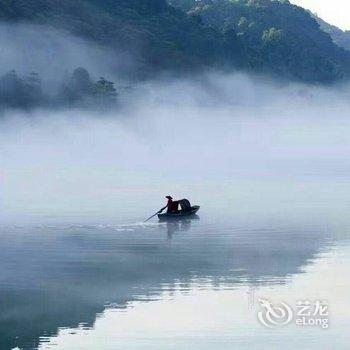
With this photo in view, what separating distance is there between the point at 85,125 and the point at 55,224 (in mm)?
110424

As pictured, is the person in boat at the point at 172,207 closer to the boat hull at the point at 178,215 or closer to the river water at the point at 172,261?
the boat hull at the point at 178,215

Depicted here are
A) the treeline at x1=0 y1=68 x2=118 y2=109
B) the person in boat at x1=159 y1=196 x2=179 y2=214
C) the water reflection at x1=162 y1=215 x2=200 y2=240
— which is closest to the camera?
the water reflection at x1=162 y1=215 x2=200 y2=240

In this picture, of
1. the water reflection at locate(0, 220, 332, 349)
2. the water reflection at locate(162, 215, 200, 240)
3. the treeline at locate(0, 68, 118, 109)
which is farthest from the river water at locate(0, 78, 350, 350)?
the treeline at locate(0, 68, 118, 109)

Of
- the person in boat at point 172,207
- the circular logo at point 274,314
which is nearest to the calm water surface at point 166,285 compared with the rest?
the circular logo at point 274,314

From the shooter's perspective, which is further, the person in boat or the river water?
the person in boat

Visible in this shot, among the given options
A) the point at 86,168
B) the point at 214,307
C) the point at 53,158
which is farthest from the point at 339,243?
the point at 53,158

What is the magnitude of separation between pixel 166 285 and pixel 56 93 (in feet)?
467

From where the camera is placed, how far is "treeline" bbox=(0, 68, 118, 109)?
166125 millimetres

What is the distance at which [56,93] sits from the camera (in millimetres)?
178625

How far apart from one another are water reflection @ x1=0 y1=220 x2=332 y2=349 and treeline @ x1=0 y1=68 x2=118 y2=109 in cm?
11108

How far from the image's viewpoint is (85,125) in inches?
6575

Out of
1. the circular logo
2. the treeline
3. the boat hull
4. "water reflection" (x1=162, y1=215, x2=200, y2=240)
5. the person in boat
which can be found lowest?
the circular logo

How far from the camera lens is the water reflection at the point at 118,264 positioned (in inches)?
1337

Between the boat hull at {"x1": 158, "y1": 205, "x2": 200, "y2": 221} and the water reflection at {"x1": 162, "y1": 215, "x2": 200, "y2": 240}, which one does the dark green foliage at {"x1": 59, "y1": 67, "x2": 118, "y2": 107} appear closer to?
the boat hull at {"x1": 158, "y1": 205, "x2": 200, "y2": 221}
